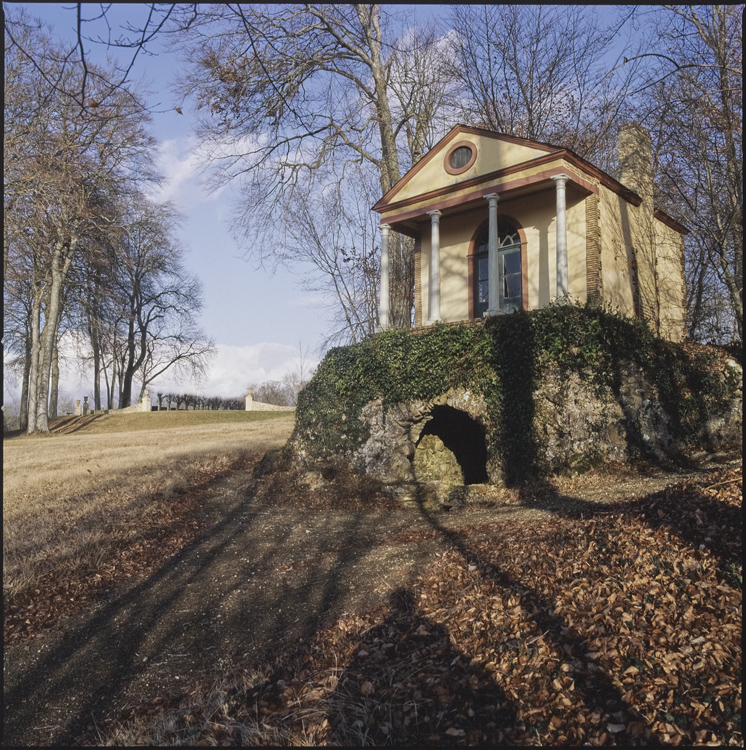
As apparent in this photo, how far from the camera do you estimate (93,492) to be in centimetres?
1156

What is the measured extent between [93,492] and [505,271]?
10752 millimetres

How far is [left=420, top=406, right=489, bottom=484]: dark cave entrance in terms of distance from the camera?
1383 centimetres

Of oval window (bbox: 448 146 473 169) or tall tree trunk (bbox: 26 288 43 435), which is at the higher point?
oval window (bbox: 448 146 473 169)

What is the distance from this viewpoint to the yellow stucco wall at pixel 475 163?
13961mm

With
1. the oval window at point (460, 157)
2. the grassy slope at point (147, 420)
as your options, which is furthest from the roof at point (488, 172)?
the grassy slope at point (147, 420)

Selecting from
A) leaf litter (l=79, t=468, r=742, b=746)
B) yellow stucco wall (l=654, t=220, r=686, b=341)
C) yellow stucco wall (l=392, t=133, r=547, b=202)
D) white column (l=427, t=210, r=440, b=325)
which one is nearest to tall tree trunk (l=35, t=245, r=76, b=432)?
yellow stucco wall (l=392, t=133, r=547, b=202)

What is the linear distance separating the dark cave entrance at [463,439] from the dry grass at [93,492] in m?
5.02

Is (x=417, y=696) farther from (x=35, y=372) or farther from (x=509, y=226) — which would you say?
(x=35, y=372)

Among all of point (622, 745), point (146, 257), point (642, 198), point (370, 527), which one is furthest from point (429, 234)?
point (146, 257)

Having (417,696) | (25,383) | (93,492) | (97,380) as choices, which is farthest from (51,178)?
(97,380)

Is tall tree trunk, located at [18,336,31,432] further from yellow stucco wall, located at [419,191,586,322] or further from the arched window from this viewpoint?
the arched window

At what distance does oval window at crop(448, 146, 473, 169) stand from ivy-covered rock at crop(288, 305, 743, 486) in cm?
488

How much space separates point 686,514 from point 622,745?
3.12m

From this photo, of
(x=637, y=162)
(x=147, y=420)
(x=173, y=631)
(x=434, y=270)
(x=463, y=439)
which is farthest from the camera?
(x=147, y=420)
